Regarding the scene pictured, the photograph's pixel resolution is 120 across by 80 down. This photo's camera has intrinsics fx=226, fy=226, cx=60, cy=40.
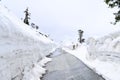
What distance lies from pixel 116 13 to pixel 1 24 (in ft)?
53.6

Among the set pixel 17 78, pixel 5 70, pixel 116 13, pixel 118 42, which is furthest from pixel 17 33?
pixel 116 13

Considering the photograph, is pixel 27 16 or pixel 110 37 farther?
pixel 27 16

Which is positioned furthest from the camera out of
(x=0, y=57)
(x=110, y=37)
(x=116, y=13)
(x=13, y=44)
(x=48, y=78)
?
(x=116, y=13)

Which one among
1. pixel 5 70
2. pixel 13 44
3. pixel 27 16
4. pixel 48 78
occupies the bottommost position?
pixel 48 78

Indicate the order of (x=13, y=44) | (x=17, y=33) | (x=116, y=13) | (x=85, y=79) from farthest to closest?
1. (x=116, y=13)
2. (x=85, y=79)
3. (x=17, y=33)
4. (x=13, y=44)

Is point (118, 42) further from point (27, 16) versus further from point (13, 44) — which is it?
point (27, 16)

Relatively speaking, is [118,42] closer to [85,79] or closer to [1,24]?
[85,79]

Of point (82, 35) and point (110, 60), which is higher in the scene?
point (82, 35)

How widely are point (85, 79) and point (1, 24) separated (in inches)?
232

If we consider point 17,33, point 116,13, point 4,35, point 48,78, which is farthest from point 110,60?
point 116,13

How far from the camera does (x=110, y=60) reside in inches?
506

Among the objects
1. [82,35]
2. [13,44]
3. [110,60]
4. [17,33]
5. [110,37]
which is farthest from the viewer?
[82,35]

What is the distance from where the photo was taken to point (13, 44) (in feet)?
25.7

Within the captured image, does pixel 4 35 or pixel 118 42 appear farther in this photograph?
pixel 118 42
